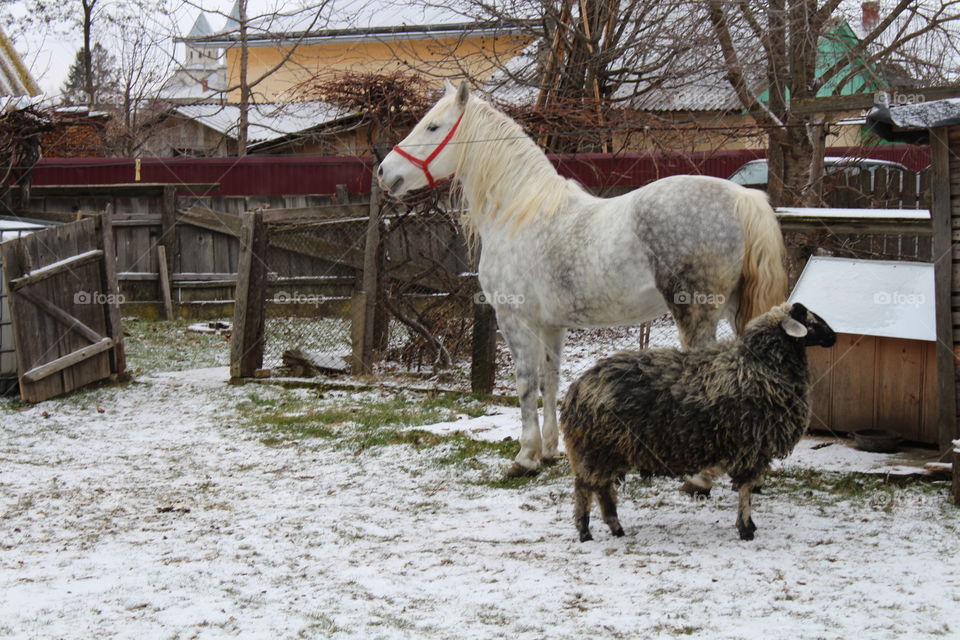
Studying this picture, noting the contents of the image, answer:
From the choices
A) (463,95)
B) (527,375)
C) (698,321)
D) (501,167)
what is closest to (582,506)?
(698,321)

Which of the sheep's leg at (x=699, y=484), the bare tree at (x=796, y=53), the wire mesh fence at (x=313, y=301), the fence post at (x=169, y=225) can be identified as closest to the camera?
the sheep's leg at (x=699, y=484)

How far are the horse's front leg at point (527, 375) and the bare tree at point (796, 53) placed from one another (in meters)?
3.64

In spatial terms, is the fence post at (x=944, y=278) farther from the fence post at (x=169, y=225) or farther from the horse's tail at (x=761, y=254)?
the fence post at (x=169, y=225)

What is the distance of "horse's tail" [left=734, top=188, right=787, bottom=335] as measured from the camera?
538cm

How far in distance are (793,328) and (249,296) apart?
6.67m

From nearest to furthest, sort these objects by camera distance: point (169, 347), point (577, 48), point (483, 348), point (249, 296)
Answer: point (483, 348), point (249, 296), point (169, 347), point (577, 48)

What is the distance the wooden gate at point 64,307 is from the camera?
9.23 meters

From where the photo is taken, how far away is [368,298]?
32.4 feet

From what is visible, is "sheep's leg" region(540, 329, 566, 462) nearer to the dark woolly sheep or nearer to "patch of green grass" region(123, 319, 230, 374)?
the dark woolly sheep

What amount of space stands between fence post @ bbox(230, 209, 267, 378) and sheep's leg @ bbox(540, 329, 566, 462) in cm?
441

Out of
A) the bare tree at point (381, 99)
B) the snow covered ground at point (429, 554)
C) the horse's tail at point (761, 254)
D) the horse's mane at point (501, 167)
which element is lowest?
the snow covered ground at point (429, 554)

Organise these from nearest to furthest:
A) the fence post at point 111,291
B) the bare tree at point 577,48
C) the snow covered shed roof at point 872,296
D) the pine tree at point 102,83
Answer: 1. the snow covered shed roof at point 872,296
2. the fence post at point 111,291
3. the bare tree at point 577,48
4. the pine tree at point 102,83

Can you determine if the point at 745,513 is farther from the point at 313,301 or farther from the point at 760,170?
the point at 760,170

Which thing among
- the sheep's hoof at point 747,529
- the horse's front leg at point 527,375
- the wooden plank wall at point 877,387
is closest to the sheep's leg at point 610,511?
the sheep's hoof at point 747,529
